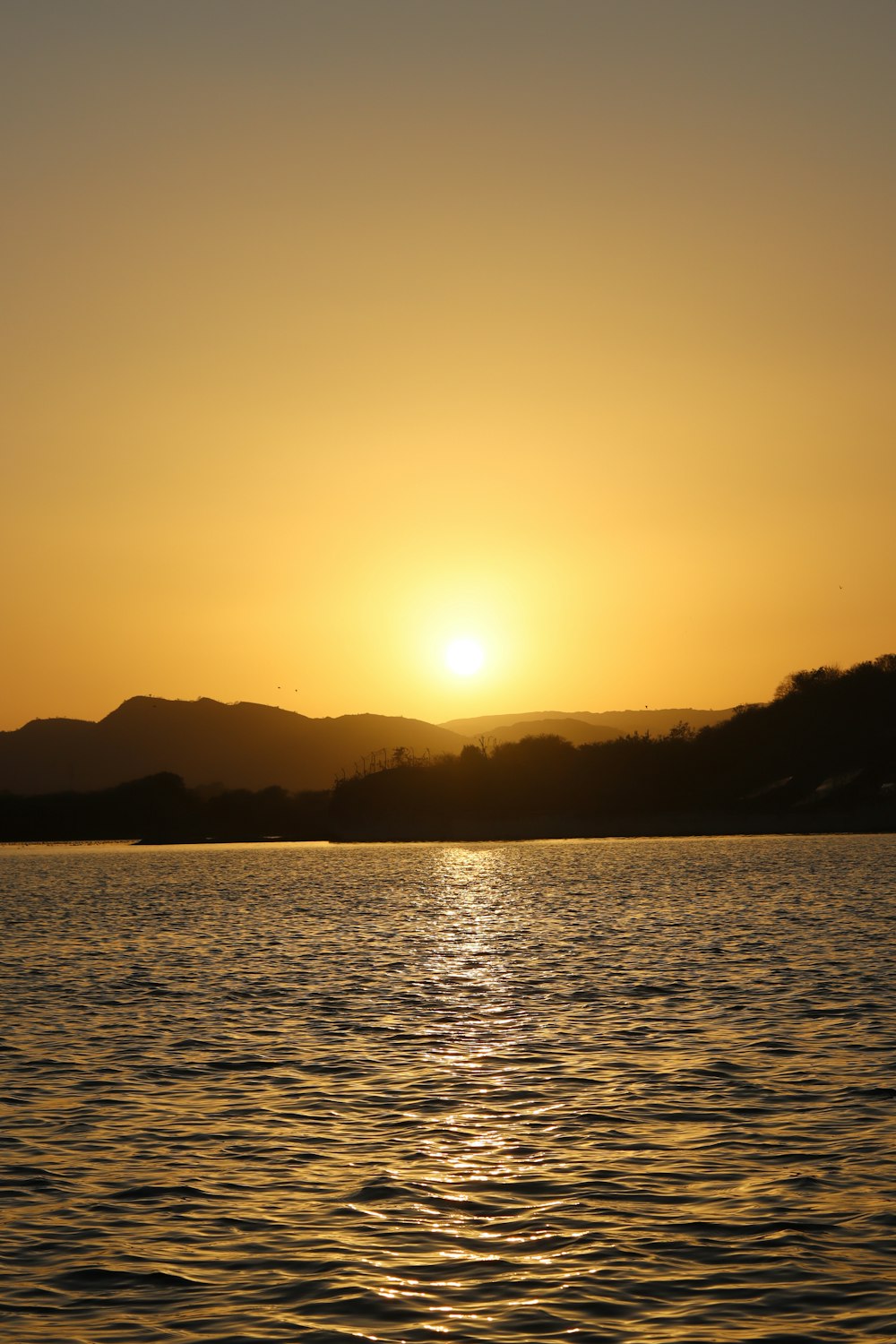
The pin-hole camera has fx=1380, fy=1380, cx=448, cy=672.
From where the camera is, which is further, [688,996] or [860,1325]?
[688,996]

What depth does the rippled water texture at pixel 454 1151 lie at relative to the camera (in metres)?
18.3

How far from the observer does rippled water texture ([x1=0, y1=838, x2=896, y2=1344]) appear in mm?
18312

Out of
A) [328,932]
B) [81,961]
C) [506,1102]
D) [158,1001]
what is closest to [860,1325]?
[506,1102]

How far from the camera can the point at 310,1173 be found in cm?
2536

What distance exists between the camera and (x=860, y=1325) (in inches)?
675

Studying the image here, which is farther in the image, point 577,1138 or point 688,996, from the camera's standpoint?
point 688,996

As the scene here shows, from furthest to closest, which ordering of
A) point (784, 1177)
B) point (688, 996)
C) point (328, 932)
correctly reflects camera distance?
1. point (328, 932)
2. point (688, 996)
3. point (784, 1177)

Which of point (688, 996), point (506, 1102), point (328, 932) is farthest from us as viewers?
point (328, 932)

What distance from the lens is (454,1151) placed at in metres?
26.9

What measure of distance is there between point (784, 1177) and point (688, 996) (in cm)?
2572

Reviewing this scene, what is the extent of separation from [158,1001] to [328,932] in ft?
113


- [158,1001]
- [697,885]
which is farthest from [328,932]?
[697,885]

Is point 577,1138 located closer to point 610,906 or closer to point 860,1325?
point 860,1325

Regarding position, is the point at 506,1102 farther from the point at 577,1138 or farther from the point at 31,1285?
the point at 31,1285
